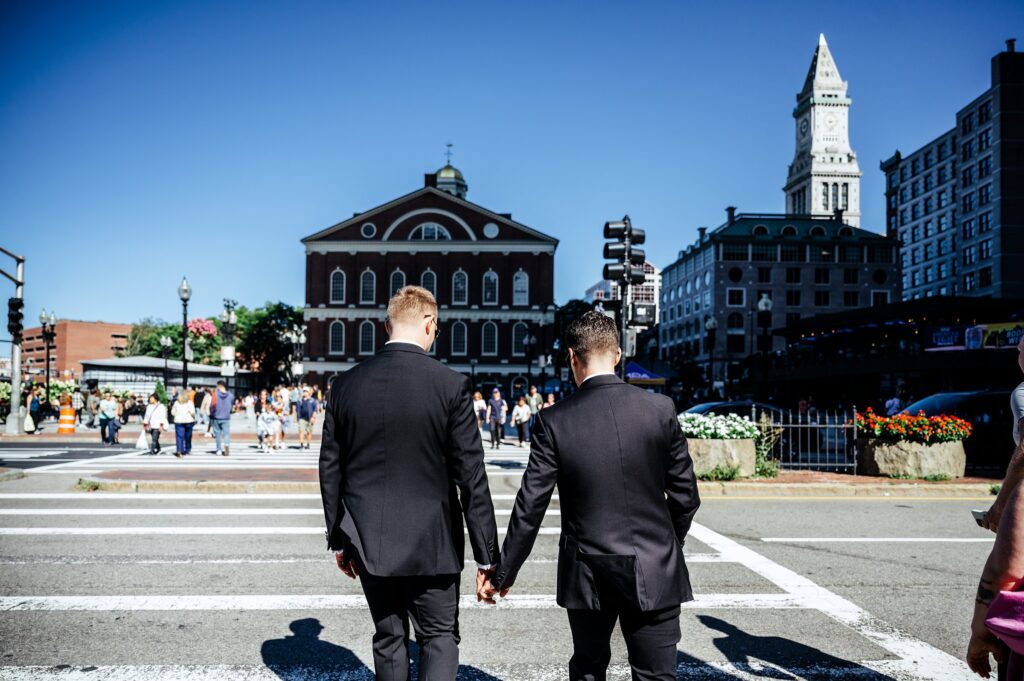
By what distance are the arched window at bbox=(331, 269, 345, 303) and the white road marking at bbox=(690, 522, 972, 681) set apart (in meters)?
64.2

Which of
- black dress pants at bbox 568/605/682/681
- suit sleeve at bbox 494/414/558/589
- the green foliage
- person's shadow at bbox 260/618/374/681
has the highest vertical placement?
suit sleeve at bbox 494/414/558/589

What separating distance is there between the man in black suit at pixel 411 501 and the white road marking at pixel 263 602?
261cm

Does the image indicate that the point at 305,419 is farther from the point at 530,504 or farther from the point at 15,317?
the point at 530,504

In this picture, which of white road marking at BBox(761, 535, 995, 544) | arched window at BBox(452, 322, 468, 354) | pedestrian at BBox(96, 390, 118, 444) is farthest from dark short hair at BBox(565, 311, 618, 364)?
arched window at BBox(452, 322, 468, 354)

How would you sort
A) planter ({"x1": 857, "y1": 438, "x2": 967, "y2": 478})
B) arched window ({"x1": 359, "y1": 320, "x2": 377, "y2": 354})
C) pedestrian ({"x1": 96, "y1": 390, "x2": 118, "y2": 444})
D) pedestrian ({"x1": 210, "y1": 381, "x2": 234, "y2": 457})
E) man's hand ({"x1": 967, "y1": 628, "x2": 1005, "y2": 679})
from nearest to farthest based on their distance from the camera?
1. man's hand ({"x1": 967, "y1": 628, "x2": 1005, "y2": 679})
2. planter ({"x1": 857, "y1": 438, "x2": 967, "y2": 478})
3. pedestrian ({"x1": 210, "y1": 381, "x2": 234, "y2": 457})
4. pedestrian ({"x1": 96, "y1": 390, "x2": 118, "y2": 444})
5. arched window ({"x1": 359, "y1": 320, "x2": 377, "y2": 354})

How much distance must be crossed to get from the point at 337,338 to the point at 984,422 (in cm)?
5887

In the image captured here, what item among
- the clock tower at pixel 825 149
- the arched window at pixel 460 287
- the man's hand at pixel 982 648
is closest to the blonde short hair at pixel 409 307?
the man's hand at pixel 982 648

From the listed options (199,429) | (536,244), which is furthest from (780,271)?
(199,429)

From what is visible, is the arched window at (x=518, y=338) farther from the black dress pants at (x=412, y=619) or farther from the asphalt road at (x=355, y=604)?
the black dress pants at (x=412, y=619)

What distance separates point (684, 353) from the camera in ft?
339

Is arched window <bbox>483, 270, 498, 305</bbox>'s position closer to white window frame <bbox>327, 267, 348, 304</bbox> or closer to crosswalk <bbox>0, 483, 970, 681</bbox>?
white window frame <bbox>327, 267, 348, 304</bbox>

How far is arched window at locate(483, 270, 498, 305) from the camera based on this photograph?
229ft

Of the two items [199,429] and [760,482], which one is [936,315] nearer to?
[760,482]

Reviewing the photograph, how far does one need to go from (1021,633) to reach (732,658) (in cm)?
278
